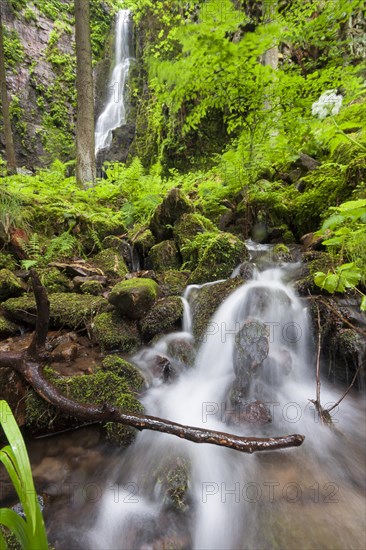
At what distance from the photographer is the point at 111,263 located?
14.5ft

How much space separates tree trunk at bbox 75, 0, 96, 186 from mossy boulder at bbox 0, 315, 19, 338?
399 centimetres

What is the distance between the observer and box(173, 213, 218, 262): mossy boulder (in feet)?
15.2

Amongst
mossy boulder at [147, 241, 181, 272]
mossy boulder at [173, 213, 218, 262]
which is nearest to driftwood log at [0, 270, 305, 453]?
mossy boulder at [147, 241, 181, 272]

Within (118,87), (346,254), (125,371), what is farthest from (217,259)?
(118,87)

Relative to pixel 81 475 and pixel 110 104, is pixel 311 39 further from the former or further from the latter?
pixel 110 104

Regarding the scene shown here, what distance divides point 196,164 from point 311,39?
5243 mm

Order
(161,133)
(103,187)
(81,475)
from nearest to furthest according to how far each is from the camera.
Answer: (81,475), (103,187), (161,133)

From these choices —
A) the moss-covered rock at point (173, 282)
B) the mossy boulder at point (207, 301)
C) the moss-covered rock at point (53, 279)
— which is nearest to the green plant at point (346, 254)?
the mossy boulder at point (207, 301)

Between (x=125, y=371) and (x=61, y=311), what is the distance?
3.69 feet

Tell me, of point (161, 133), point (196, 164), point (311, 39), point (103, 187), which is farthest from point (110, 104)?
point (311, 39)

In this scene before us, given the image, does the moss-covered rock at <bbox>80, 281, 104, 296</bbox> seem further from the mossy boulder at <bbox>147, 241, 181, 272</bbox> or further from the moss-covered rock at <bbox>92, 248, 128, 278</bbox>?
the mossy boulder at <bbox>147, 241, 181, 272</bbox>

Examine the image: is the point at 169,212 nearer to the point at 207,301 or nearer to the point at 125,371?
the point at 207,301

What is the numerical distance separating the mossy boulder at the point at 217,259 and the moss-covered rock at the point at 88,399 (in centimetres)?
204

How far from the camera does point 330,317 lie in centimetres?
296
